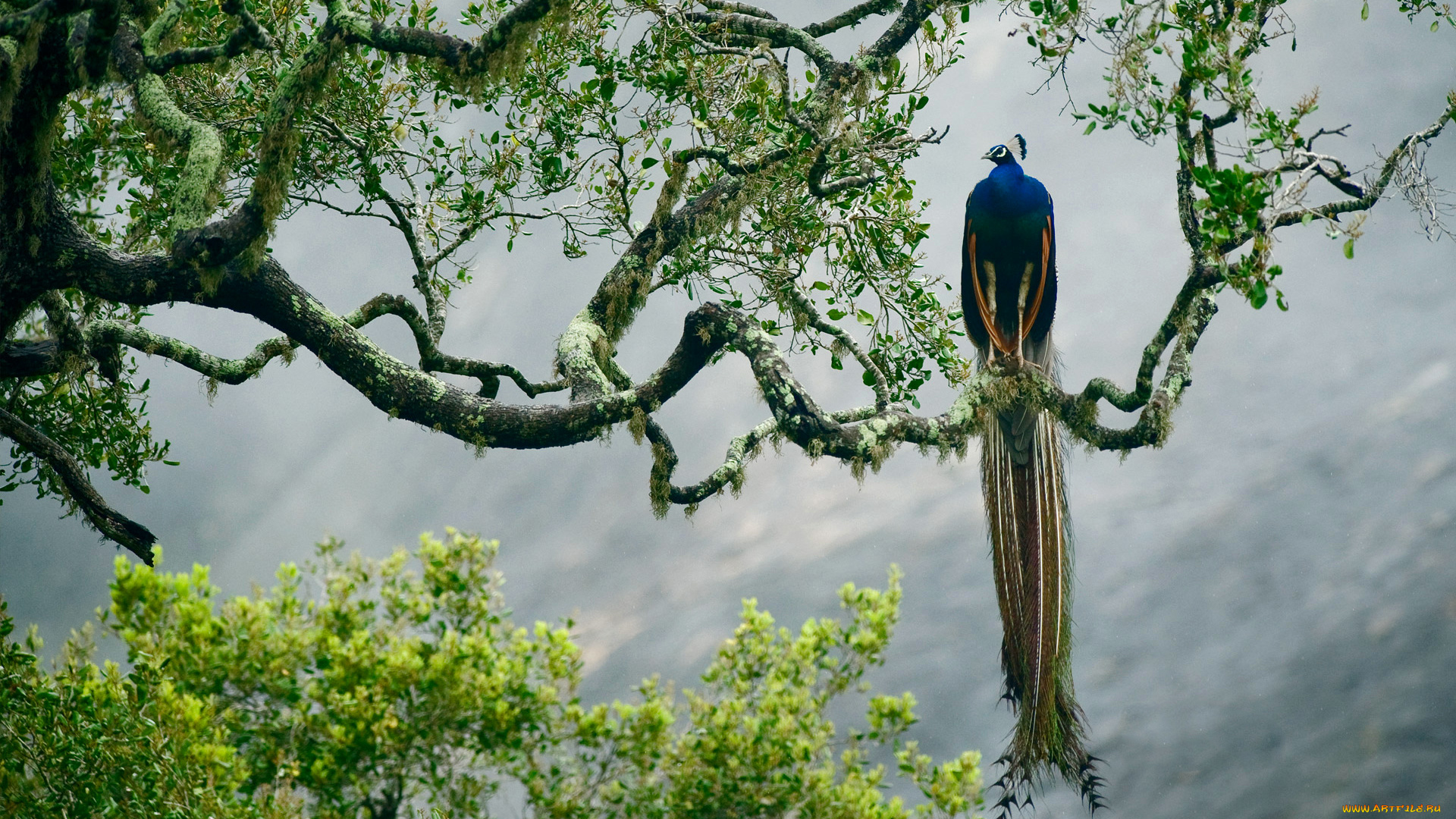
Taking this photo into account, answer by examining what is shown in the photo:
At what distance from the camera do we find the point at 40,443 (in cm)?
481

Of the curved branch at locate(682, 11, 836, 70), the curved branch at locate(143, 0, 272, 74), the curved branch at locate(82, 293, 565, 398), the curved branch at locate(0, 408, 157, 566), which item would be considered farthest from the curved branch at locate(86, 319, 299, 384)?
the curved branch at locate(682, 11, 836, 70)

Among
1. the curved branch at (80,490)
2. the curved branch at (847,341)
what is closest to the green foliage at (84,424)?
the curved branch at (80,490)

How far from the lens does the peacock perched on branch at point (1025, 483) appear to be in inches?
163

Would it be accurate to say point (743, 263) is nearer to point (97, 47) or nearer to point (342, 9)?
point (342, 9)

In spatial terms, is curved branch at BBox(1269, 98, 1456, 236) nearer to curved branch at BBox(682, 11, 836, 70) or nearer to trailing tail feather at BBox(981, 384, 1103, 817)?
trailing tail feather at BBox(981, 384, 1103, 817)

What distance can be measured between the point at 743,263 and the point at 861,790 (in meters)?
2.98

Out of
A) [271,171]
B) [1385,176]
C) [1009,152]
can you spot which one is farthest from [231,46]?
[1385,176]

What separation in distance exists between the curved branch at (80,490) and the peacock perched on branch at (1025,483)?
4.04 metres

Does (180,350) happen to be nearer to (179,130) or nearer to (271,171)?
(179,130)

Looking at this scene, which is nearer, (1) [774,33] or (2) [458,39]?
(2) [458,39]

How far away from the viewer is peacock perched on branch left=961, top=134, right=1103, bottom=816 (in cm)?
414

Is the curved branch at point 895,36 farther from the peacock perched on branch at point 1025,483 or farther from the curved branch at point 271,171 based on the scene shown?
the curved branch at point 271,171

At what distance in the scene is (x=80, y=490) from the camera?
4.86 m

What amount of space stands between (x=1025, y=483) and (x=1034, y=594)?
52cm
